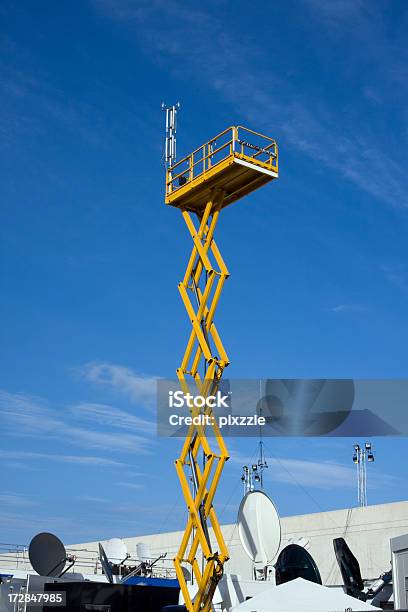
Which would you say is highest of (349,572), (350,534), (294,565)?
(350,534)

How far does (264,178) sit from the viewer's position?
100 ft

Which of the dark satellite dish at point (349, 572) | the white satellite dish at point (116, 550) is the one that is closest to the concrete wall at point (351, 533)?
the dark satellite dish at point (349, 572)

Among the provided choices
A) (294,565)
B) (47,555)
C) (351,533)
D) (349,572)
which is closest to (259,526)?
(294,565)

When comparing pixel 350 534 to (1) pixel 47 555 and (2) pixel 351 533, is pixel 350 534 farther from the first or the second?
(1) pixel 47 555

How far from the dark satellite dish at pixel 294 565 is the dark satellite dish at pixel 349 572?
3.79ft

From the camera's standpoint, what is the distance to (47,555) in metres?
30.4

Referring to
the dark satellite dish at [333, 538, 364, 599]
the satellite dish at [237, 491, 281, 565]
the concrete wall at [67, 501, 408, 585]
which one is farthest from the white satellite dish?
the dark satellite dish at [333, 538, 364, 599]

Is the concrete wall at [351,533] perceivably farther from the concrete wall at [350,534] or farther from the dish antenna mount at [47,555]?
the dish antenna mount at [47,555]

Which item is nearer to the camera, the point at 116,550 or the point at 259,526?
the point at 259,526

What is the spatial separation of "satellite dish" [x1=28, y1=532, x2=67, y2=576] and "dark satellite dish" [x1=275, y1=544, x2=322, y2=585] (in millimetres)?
8606

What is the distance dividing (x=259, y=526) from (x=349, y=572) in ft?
12.5

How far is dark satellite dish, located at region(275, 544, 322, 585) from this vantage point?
28672 millimetres

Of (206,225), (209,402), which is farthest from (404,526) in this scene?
(206,225)

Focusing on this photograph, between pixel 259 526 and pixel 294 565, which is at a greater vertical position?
pixel 259 526
